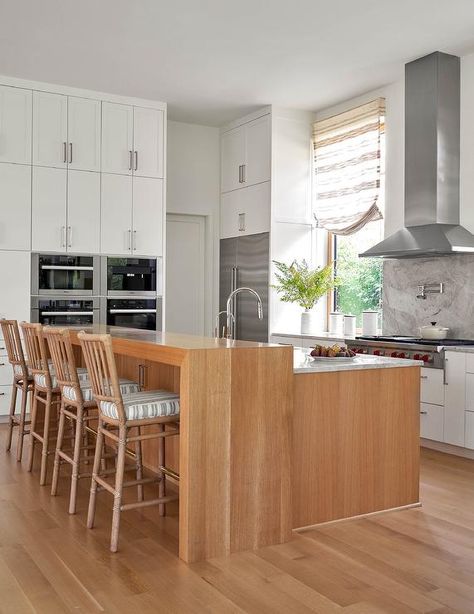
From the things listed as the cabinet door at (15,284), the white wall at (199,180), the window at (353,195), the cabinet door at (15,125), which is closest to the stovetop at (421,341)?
the window at (353,195)

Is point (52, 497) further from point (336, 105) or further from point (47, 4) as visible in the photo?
point (336, 105)

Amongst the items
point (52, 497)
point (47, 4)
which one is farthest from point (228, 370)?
point (47, 4)

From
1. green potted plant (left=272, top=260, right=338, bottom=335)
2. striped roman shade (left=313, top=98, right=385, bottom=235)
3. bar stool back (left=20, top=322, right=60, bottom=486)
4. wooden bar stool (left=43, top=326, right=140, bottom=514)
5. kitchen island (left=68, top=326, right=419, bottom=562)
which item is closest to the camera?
kitchen island (left=68, top=326, right=419, bottom=562)

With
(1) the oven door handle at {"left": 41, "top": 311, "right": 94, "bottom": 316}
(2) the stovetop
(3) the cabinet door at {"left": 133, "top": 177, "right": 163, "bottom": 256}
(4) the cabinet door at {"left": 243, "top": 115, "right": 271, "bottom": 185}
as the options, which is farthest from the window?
(1) the oven door handle at {"left": 41, "top": 311, "right": 94, "bottom": 316}

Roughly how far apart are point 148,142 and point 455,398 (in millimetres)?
3827

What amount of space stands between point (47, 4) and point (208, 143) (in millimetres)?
3309

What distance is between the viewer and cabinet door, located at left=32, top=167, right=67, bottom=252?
20.4ft

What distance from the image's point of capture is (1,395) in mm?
6043

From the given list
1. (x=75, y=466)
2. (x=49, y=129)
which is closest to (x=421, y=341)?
(x=75, y=466)

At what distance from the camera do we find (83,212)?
6.45m

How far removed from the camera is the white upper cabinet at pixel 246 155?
23.0ft

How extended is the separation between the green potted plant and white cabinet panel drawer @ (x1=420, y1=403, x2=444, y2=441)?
1.84 m

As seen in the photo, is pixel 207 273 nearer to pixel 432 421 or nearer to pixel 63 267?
pixel 63 267

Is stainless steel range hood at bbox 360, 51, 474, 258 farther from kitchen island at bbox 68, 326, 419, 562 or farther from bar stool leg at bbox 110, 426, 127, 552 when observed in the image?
bar stool leg at bbox 110, 426, 127, 552
